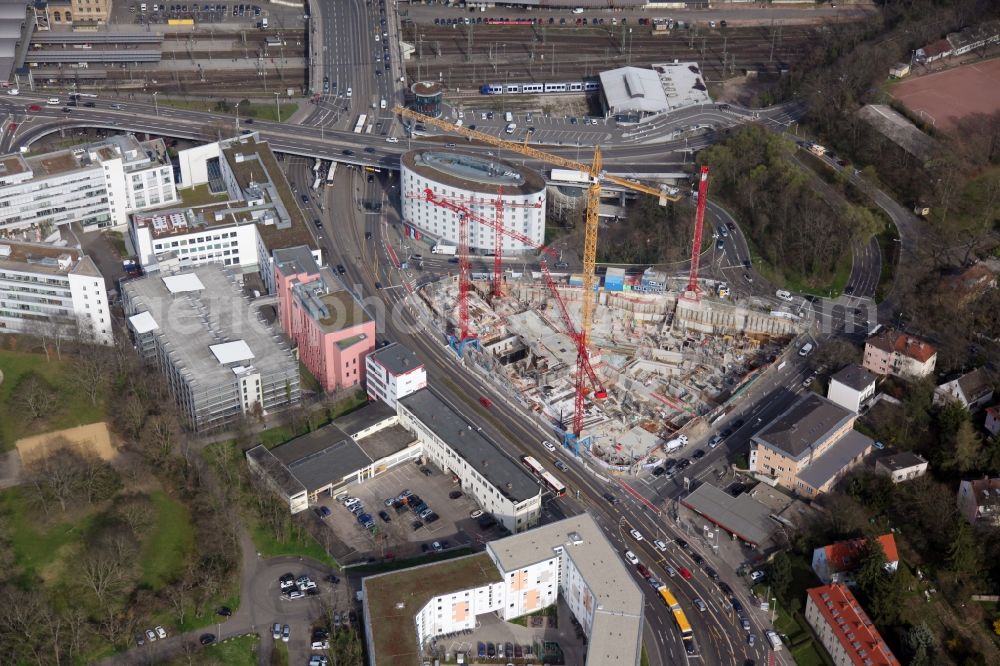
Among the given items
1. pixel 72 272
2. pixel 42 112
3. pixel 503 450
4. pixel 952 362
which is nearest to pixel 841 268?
pixel 952 362

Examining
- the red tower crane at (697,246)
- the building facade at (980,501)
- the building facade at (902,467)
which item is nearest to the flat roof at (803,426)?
the building facade at (902,467)

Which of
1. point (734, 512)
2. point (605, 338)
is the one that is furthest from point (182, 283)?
point (734, 512)

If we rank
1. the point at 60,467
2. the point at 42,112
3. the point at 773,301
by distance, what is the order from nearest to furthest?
the point at 60,467 → the point at 773,301 → the point at 42,112

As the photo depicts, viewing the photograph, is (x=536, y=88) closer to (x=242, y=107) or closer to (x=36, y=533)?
(x=242, y=107)

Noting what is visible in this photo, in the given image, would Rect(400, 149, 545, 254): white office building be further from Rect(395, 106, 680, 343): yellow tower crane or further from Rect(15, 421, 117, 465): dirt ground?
Rect(15, 421, 117, 465): dirt ground

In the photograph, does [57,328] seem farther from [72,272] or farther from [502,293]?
[502,293]

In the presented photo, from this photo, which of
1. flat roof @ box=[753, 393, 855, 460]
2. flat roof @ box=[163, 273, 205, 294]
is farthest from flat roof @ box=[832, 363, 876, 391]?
flat roof @ box=[163, 273, 205, 294]
